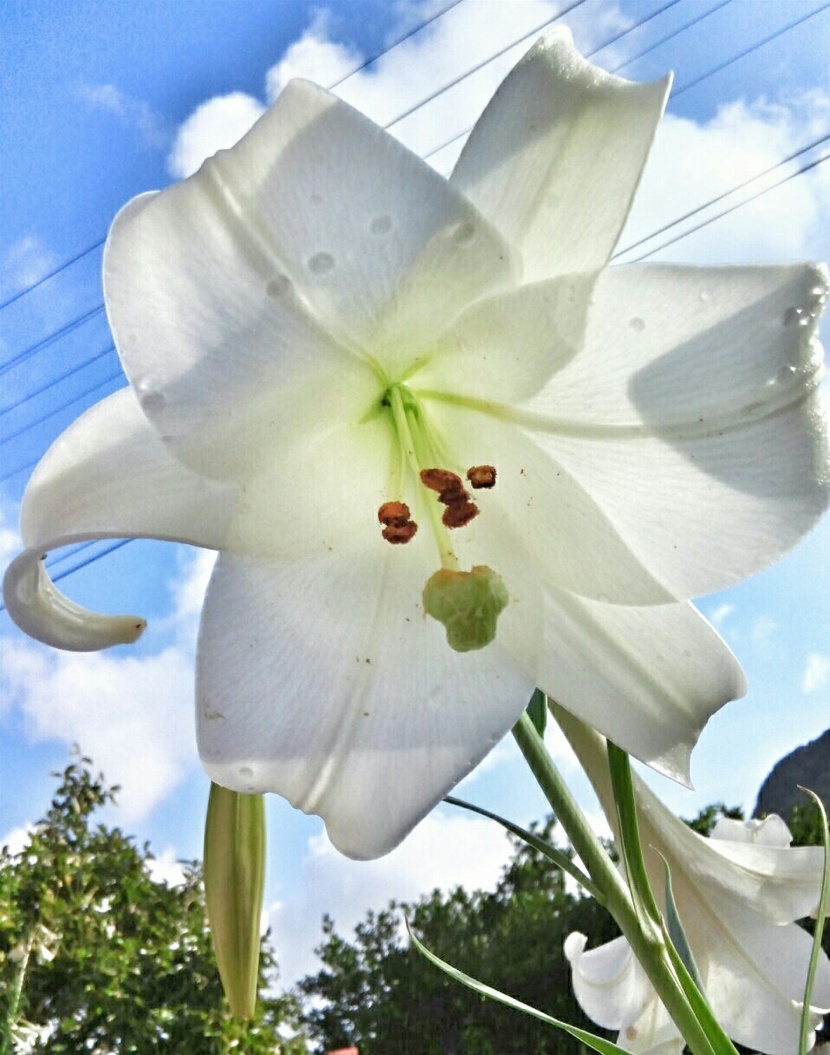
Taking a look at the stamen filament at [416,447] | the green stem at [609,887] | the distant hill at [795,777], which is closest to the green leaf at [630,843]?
the green stem at [609,887]

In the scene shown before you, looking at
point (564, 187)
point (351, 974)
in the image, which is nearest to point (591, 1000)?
point (564, 187)

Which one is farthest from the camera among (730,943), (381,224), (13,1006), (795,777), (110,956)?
(795,777)

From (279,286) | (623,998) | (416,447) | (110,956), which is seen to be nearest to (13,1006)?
(110,956)

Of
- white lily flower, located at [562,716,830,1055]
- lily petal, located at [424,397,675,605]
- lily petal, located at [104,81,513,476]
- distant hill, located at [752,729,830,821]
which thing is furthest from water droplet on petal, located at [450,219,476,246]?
distant hill, located at [752,729,830,821]

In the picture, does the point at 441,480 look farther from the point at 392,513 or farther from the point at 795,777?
the point at 795,777

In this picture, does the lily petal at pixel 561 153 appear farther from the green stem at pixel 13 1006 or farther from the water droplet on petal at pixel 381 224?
the green stem at pixel 13 1006

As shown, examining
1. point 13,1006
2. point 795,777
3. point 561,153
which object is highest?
point 795,777
